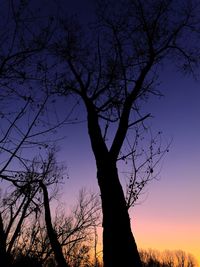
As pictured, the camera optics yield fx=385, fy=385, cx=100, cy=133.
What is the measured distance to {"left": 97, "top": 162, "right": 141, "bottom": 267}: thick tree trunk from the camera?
24.6 ft

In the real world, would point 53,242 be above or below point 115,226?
above

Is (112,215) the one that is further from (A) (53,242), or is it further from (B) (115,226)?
(A) (53,242)


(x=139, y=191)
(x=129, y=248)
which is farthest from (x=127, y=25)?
(x=129, y=248)

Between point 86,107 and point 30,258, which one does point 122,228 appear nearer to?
point 86,107

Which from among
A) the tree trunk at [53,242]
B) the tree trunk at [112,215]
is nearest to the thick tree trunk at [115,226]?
the tree trunk at [112,215]

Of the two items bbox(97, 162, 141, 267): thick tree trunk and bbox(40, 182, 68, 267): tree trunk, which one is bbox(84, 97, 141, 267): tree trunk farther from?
bbox(40, 182, 68, 267): tree trunk

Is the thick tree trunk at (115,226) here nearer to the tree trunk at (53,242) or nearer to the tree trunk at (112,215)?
the tree trunk at (112,215)

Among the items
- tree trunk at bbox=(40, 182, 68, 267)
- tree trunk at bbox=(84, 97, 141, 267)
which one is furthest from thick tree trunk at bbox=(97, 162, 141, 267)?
tree trunk at bbox=(40, 182, 68, 267)

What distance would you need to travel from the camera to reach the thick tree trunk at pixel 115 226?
7.50m

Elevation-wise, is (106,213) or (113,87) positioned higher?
(113,87)

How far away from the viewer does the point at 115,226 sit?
7.82 metres

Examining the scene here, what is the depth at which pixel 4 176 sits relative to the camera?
725 cm

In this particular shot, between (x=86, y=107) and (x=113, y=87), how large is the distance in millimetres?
1161

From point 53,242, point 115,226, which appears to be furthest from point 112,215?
point 53,242
